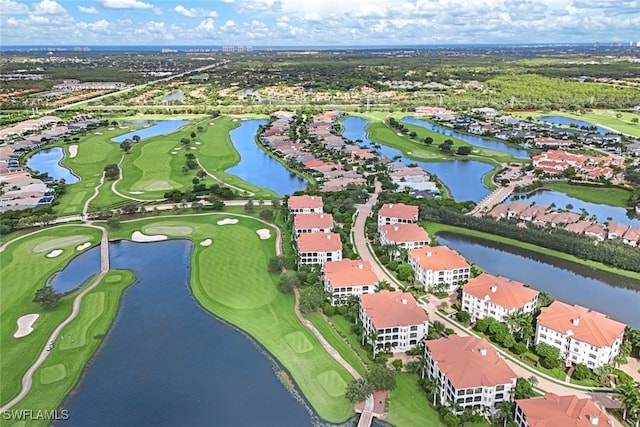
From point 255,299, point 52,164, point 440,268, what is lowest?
point 255,299

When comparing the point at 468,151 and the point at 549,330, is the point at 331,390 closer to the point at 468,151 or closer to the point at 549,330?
the point at 549,330

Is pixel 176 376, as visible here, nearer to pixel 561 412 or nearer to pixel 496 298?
pixel 561 412

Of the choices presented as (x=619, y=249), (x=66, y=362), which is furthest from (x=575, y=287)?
(x=66, y=362)

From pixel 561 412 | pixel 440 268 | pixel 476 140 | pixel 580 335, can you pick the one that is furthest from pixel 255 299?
pixel 476 140

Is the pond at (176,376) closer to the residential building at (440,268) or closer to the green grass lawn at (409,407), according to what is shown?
the green grass lawn at (409,407)

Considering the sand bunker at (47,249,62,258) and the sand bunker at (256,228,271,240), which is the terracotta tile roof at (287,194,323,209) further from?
the sand bunker at (47,249,62,258)

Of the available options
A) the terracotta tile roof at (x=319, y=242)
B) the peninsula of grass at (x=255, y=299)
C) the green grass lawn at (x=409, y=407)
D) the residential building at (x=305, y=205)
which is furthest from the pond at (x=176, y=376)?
the residential building at (x=305, y=205)

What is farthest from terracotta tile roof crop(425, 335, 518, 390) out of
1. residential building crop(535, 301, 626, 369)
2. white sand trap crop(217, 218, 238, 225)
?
white sand trap crop(217, 218, 238, 225)
